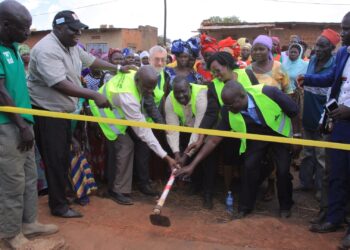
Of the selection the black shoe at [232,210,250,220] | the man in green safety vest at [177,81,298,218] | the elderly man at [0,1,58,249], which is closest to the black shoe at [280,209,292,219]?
the man in green safety vest at [177,81,298,218]

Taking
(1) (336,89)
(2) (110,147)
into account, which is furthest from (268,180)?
(2) (110,147)

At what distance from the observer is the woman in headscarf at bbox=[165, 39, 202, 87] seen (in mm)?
5020

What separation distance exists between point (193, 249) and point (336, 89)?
1971 millimetres

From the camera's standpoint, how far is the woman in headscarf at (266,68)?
450 centimetres

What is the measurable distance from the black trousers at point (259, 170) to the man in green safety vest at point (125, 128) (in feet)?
2.58

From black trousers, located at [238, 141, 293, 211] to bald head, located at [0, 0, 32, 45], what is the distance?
7.87 ft

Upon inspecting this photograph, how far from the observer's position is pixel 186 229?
3.78 meters

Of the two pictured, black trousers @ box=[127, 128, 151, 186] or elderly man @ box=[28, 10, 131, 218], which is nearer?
elderly man @ box=[28, 10, 131, 218]

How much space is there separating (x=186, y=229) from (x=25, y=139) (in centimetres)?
176

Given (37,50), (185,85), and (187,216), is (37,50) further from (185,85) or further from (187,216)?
(187,216)

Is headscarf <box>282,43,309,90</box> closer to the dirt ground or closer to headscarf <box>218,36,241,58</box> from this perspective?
headscarf <box>218,36,241,58</box>

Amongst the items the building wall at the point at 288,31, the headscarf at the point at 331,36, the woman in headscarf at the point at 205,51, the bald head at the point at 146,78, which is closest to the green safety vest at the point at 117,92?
the bald head at the point at 146,78

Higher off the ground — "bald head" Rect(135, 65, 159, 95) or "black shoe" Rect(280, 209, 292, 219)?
"bald head" Rect(135, 65, 159, 95)

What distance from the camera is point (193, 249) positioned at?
3326 millimetres
